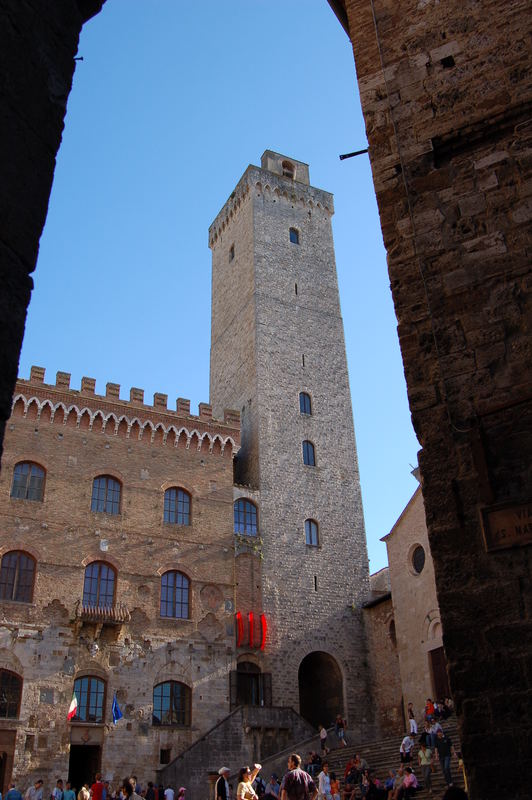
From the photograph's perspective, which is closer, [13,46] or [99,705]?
[13,46]

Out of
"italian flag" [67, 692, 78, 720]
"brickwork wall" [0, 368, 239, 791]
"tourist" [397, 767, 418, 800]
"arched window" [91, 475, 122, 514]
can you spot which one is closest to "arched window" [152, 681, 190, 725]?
"brickwork wall" [0, 368, 239, 791]

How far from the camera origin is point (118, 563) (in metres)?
23.8

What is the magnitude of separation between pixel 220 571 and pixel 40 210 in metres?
23.4

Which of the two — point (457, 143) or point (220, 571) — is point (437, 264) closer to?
point (457, 143)

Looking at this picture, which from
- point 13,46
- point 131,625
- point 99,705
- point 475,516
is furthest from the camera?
point 131,625

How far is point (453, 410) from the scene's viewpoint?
5.45 meters

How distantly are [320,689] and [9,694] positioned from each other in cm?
1149

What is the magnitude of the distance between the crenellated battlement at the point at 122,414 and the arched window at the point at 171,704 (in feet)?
26.6

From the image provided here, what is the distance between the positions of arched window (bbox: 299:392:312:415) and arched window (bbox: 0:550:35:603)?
1217 centimetres

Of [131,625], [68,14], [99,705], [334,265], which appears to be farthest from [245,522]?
[68,14]

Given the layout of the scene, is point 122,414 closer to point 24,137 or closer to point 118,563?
point 118,563

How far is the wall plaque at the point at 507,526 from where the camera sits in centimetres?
479

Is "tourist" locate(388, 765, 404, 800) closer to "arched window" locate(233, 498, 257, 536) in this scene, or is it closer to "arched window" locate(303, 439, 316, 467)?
"arched window" locate(233, 498, 257, 536)

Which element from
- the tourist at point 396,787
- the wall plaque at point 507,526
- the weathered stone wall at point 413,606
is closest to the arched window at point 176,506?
the weathered stone wall at point 413,606
